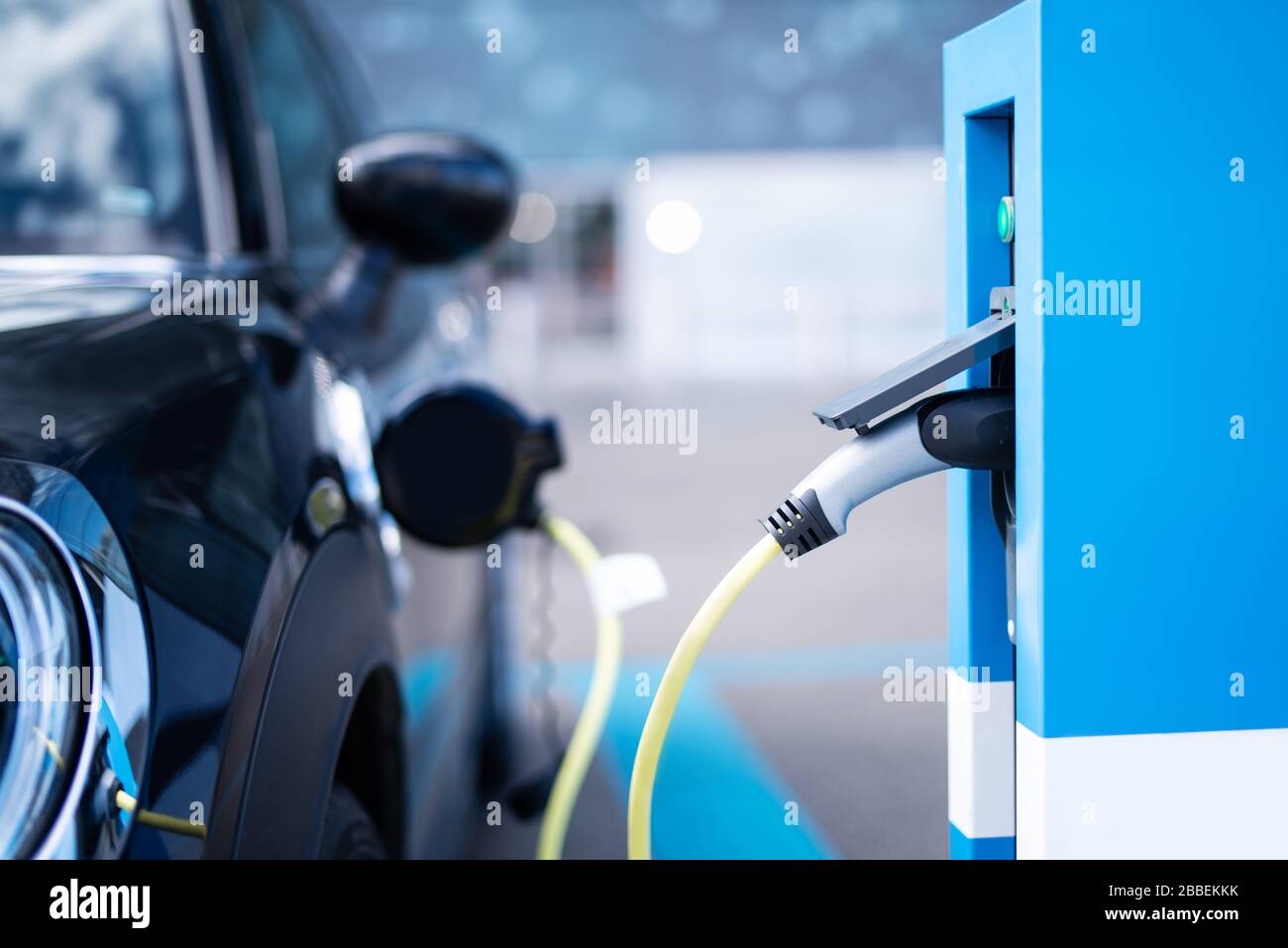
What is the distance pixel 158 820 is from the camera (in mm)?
1024

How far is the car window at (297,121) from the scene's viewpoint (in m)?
2.35

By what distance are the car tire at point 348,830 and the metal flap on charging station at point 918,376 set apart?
68cm

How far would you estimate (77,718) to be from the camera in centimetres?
97

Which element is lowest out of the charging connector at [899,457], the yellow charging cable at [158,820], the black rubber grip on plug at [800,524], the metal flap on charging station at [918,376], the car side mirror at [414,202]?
the yellow charging cable at [158,820]

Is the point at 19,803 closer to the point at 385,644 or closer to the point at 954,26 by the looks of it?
the point at 385,644

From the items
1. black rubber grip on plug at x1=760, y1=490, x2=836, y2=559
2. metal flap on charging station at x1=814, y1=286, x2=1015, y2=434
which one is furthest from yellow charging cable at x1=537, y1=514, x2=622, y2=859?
metal flap on charging station at x1=814, y1=286, x2=1015, y2=434

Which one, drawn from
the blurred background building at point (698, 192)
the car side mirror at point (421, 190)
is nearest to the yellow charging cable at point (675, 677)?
the car side mirror at point (421, 190)

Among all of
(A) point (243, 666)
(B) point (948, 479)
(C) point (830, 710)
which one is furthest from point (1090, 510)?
(C) point (830, 710)

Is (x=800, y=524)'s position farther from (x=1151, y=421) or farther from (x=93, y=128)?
(x=93, y=128)

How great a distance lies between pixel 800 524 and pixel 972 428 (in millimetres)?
180

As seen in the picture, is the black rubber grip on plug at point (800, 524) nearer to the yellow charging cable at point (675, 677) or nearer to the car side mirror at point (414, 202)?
the yellow charging cable at point (675, 677)

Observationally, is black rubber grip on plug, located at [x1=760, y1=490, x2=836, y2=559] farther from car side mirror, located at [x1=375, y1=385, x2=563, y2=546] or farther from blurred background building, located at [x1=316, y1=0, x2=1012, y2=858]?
blurred background building, located at [x1=316, y1=0, x2=1012, y2=858]

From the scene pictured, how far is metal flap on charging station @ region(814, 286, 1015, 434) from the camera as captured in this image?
3.79ft

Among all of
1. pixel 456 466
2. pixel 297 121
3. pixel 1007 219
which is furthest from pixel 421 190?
pixel 1007 219
